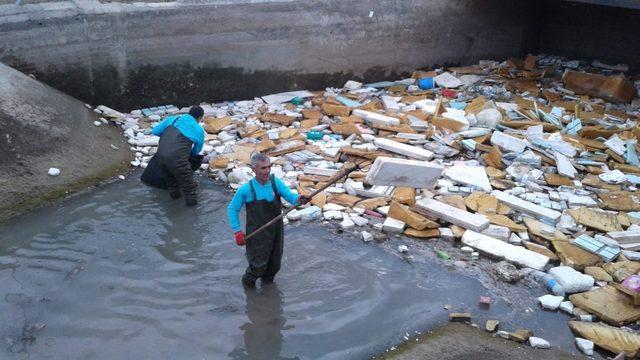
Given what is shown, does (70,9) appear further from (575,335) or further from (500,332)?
(575,335)

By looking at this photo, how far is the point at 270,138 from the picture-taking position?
9781mm

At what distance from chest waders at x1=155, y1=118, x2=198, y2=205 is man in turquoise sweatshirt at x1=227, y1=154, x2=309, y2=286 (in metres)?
2.25

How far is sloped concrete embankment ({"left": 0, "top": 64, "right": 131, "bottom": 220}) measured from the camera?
297 inches

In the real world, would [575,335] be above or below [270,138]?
below

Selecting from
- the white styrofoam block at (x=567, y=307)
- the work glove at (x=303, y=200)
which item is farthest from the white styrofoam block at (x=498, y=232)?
the work glove at (x=303, y=200)

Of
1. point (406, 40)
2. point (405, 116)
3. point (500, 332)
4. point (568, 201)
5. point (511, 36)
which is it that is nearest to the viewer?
point (500, 332)

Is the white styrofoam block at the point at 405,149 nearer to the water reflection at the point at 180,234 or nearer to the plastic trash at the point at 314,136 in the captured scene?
the plastic trash at the point at 314,136

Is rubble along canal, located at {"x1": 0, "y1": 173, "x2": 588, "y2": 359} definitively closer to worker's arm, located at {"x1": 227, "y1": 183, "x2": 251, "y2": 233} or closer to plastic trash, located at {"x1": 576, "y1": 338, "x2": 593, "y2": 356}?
plastic trash, located at {"x1": 576, "y1": 338, "x2": 593, "y2": 356}

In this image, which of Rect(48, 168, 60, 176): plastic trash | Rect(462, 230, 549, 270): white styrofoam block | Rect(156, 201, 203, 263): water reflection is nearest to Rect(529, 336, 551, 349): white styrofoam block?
Rect(462, 230, 549, 270): white styrofoam block

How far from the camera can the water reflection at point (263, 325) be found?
5379 mm

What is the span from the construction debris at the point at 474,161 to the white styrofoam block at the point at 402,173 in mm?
19

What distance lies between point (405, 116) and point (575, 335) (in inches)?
230

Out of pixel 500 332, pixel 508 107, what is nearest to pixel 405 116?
pixel 508 107

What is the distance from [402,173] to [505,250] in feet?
5.25
